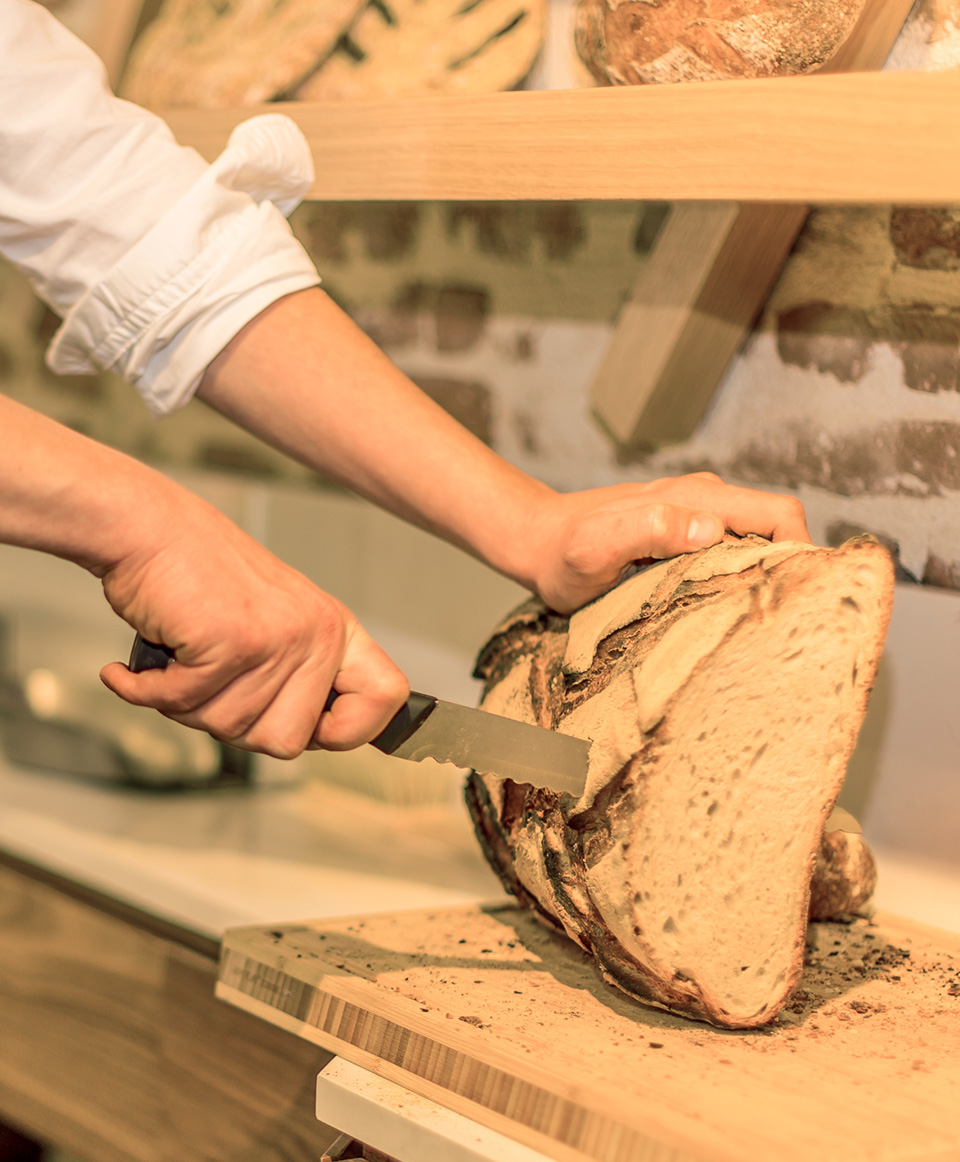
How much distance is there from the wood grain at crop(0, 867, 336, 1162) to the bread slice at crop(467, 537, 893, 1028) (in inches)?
13.5

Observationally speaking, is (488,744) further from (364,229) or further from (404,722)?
(364,229)

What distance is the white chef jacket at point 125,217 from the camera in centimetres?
98

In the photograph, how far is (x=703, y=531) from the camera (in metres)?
0.85

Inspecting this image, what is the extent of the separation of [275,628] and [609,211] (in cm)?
81

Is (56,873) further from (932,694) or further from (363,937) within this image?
(932,694)

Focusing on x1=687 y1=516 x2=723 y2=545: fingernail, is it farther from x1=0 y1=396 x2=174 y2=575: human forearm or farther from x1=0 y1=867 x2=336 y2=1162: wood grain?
x1=0 y1=867 x2=336 y2=1162: wood grain

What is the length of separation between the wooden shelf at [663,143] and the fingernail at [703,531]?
22 cm

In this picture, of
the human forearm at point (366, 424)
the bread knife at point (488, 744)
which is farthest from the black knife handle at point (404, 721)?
the human forearm at point (366, 424)

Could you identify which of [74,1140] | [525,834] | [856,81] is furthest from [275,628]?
[74,1140]

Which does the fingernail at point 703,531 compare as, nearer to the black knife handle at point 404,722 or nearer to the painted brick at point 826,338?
the black knife handle at point 404,722

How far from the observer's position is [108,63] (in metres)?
1.44

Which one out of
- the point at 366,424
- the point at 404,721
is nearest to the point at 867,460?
the point at 366,424

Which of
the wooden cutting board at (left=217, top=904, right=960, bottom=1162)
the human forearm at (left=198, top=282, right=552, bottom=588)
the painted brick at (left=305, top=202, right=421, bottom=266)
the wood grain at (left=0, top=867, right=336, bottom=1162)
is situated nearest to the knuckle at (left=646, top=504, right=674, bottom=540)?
the human forearm at (left=198, top=282, right=552, bottom=588)

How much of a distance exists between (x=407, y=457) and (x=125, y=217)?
0.97ft
